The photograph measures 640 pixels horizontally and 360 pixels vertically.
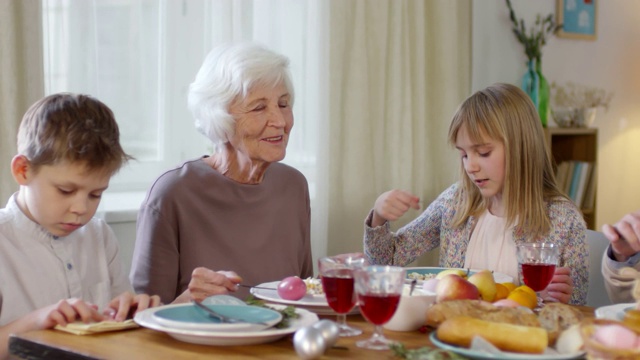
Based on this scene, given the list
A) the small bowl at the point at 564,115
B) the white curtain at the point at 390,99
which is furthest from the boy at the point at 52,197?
the small bowl at the point at 564,115

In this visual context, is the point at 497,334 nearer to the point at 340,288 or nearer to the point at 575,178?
the point at 340,288

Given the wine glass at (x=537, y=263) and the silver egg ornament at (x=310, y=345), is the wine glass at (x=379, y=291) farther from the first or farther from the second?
the wine glass at (x=537, y=263)

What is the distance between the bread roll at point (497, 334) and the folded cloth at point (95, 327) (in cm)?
56

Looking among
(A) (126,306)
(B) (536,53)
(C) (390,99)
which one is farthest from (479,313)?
(B) (536,53)

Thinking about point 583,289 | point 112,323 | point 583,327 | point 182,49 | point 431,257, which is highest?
point 182,49

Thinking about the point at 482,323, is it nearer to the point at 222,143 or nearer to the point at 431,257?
the point at 222,143

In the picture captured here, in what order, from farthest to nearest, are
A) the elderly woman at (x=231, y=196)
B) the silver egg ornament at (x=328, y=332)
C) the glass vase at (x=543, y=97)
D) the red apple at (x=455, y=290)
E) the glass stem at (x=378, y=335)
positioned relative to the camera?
the glass vase at (x=543, y=97) → the elderly woman at (x=231, y=196) → the red apple at (x=455, y=290) → the glass stem at (x=378, y=335) → the silver egg ornament at (x=328, y=332)

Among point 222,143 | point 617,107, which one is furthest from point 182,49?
point 617,107

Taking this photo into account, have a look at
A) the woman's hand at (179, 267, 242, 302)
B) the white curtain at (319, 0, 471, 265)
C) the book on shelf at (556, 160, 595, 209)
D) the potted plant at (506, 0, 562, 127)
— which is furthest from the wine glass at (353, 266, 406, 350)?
the book on shelf at (556, 160, 595, 209)

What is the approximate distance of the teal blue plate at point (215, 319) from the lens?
4.73ft

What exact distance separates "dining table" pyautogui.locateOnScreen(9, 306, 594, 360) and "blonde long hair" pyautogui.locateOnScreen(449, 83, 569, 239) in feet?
3.08

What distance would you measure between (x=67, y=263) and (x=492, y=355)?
1.04 metres

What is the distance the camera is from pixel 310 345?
1335 millimetres

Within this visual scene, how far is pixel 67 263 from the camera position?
1.93m
